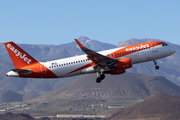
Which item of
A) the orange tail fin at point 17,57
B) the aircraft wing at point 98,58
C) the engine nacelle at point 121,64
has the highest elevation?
the orange tail fin at point 17,57

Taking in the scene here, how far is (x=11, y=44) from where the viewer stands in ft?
222

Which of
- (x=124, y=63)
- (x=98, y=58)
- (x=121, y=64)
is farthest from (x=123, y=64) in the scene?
(x=98, y=58)

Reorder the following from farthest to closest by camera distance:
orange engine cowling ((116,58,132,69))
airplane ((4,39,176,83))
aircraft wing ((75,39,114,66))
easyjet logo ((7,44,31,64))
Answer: easyjet logo ((7,44,31,64)), airplane ((4,39,176,83)), orange engine cowling ((116,58,132,69)), aircraft wing ((75,39,114,66))

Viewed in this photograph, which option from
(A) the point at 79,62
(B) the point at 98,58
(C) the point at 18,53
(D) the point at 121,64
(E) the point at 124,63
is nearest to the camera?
(B) the point at 98,58

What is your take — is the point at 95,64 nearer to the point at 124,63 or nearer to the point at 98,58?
the point at 98,58

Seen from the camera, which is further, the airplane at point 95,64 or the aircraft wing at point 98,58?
the airplane at point 95,64

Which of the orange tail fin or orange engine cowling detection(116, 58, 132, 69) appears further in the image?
the orange tail fin

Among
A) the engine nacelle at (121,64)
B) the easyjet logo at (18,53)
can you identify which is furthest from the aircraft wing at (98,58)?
the easyjet logo at (18,53)

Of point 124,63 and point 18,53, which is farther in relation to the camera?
point 18,53

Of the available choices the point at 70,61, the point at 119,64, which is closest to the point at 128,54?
the point at 119,64

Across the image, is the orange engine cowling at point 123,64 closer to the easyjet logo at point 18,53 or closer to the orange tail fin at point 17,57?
the orange tail fin at point 17,57

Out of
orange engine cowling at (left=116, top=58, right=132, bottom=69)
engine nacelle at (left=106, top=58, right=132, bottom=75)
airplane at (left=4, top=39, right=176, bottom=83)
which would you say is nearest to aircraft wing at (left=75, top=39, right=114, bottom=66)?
airplane at (left=4, top=39, right=176, bottom=83)

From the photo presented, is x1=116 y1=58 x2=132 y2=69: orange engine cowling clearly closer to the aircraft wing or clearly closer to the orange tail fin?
the aircraft wing

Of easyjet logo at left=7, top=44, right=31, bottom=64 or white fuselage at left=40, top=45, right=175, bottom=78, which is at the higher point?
easyjet logo at left=7, top=44, right=31, bottom=64
